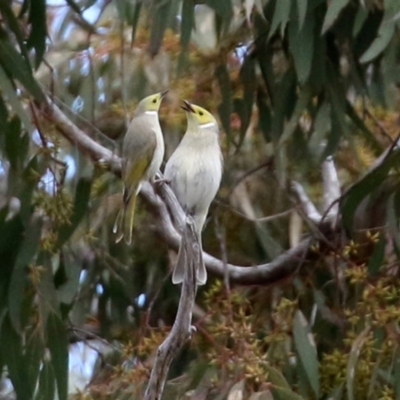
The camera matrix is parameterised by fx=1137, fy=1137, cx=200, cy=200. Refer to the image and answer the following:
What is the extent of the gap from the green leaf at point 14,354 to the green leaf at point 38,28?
59 centimetres

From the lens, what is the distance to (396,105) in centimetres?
316

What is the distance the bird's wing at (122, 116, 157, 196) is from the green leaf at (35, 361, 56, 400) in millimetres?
423

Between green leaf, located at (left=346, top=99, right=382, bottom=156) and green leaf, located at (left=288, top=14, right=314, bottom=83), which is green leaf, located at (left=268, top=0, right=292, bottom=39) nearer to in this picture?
green leaf, located at (left=288, top=14, right=314, bottom=83)

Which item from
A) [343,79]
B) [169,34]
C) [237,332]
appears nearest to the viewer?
[237,332]

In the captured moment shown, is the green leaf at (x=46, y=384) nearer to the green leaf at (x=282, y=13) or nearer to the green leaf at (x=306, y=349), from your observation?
the green leaf at (x=306, y=349)

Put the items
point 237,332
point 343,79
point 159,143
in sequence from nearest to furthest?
point 237,332 < point 159,143 < point 343,79

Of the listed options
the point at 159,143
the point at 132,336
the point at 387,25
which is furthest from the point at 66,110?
the point at 387,25

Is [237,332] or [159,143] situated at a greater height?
[159,143]

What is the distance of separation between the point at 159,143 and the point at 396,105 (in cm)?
87

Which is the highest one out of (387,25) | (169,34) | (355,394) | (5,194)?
(169,34)

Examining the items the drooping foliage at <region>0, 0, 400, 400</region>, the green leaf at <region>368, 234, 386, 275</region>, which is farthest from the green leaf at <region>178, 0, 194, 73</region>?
the green leaf at <region>368, 234, 386, 275</region>

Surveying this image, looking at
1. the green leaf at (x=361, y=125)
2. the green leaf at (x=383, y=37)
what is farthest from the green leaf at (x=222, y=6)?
the green leaf at (x=361, y=125)

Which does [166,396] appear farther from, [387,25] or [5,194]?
[387,25]

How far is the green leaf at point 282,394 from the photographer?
231cm
